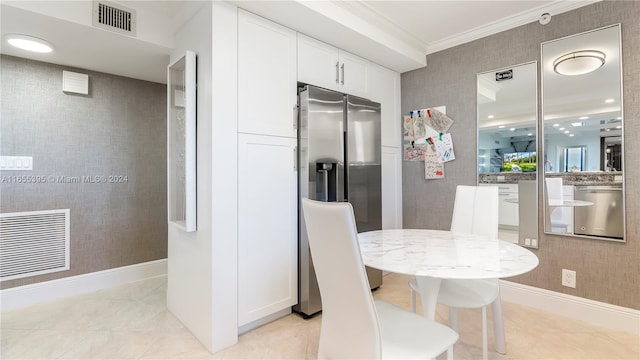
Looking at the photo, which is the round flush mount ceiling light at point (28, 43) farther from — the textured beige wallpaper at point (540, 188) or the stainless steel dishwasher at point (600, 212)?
the stainless steel dishwasher at point (600, 212)

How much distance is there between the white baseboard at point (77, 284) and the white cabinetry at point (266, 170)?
1.73 meters

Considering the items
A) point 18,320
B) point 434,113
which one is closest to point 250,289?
point 18,320

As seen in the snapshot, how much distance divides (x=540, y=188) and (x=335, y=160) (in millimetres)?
1706

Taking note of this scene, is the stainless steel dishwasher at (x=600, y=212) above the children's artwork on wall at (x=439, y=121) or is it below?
below

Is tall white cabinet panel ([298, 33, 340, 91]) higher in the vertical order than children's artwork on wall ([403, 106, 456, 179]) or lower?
higher

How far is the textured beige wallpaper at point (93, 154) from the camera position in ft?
8.02

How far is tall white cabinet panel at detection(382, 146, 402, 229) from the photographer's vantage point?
3133 millimetres

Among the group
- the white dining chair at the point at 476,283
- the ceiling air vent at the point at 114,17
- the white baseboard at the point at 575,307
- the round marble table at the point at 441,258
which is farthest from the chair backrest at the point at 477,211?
the ceiling air vent at the point at 114,17

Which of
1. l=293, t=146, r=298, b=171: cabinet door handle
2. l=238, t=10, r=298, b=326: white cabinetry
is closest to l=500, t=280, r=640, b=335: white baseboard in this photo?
l=238, t=10, r=298, b=326: white cabinetry

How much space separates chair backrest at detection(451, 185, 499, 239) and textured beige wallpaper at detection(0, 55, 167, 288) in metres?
2.94

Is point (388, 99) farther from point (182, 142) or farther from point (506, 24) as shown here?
point (182, 142)

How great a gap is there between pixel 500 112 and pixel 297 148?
73.3 inches

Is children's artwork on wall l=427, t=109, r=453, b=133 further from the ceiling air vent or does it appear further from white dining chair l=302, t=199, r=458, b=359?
the ceiling air vent

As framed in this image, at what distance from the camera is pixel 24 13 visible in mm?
1752
